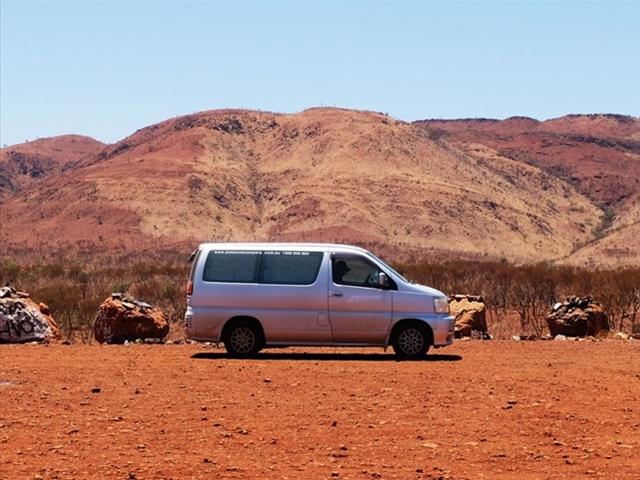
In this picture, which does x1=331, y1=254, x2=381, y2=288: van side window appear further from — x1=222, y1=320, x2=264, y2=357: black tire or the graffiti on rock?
the graffiti on rock

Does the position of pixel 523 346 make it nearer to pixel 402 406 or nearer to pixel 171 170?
pixel 402 406

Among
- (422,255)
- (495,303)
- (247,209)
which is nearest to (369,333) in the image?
(495,303)

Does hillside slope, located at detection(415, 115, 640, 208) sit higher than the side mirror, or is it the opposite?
hillside slope, located at detection(415, 115, 640, 208)

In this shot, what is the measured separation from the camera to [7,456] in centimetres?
980

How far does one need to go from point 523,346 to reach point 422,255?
5977 cm

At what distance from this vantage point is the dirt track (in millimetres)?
9406

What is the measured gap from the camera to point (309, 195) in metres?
96.8

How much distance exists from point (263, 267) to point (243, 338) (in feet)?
4.09

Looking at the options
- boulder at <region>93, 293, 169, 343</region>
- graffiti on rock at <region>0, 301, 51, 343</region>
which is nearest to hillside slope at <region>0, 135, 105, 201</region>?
boulder at <region>93, 293, 169, 343</region>

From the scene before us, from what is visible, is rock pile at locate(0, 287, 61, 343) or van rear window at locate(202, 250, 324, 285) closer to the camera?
van rear window at locate(202, 250, 324, 285)

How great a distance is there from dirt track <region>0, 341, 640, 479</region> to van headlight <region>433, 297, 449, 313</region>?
835mm

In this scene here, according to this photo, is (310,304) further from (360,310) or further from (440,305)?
(440,305)

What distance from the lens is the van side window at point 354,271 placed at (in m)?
17.8

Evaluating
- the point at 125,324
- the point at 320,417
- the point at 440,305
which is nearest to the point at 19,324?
the point at 125,324
